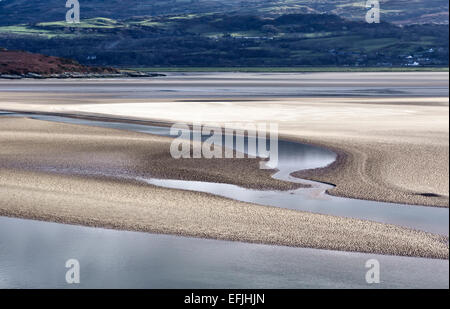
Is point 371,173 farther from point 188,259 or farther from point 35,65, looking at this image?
point 35,65

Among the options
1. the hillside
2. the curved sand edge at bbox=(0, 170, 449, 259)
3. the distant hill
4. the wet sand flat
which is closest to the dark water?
the curved sand edge at bbox=(0, 170, 449, 259)

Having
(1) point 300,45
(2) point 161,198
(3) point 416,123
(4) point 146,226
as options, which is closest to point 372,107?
(3) point 416,123

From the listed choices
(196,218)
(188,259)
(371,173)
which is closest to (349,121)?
(371,173)

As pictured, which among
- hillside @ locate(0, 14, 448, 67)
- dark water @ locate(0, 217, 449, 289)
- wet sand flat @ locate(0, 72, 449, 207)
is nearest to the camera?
Answer: dark water @ locate(0, 217, 449, 289)

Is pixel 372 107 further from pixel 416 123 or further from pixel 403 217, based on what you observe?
Answer: pixel 403 217

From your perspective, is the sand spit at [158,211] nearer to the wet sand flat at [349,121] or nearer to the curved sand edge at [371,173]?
the curved sand edge at [371,173]

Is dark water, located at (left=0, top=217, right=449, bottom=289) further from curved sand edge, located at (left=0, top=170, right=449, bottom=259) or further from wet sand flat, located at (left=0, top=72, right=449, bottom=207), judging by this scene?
wet sand flat, located at (left=0, top=72, right=449, bottom=207)

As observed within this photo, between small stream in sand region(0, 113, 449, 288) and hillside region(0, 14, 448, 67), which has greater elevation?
small stream in sand region(0, 113, 449, 288)
